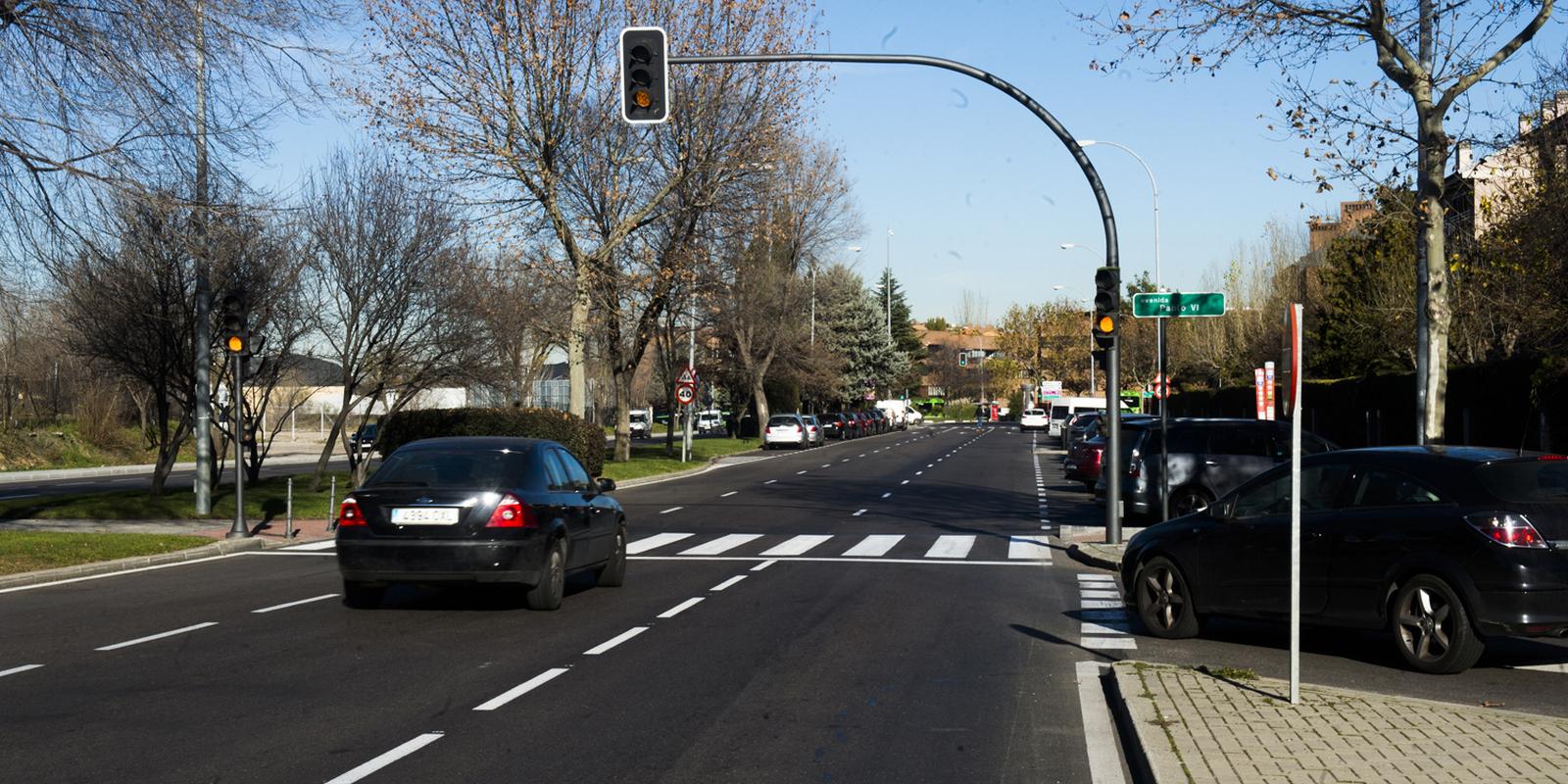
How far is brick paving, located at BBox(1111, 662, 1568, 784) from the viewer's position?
629 cm

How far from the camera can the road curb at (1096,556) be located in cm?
1719

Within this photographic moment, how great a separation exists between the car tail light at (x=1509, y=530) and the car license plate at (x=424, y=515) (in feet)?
25.6

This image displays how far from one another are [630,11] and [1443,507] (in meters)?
29.4

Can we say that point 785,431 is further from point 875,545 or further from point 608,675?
point 608,675

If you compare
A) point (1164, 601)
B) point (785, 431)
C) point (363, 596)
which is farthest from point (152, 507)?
point (785, 431)

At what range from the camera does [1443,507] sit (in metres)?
9.27

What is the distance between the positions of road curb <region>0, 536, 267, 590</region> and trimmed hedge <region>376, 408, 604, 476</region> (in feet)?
39.4

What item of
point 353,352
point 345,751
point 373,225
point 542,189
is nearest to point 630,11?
point 542,189

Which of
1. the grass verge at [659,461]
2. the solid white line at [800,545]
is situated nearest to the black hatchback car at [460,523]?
the solid white line at [800,545]

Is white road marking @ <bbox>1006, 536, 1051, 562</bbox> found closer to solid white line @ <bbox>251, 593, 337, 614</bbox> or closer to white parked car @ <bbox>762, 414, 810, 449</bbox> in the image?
solid white line @ <bbox>251, 593, 337, 614</bbox>

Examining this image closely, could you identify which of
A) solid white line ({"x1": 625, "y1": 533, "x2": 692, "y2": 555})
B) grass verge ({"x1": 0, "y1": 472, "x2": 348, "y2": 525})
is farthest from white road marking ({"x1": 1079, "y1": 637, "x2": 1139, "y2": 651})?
grass verge ({"x1": 0, "y1": 472, "x2": 348, "y2": 525})

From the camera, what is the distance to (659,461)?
1813 inches

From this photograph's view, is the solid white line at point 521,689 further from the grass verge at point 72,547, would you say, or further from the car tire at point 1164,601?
the grass verge at point 72,547

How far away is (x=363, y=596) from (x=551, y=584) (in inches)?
71.8
